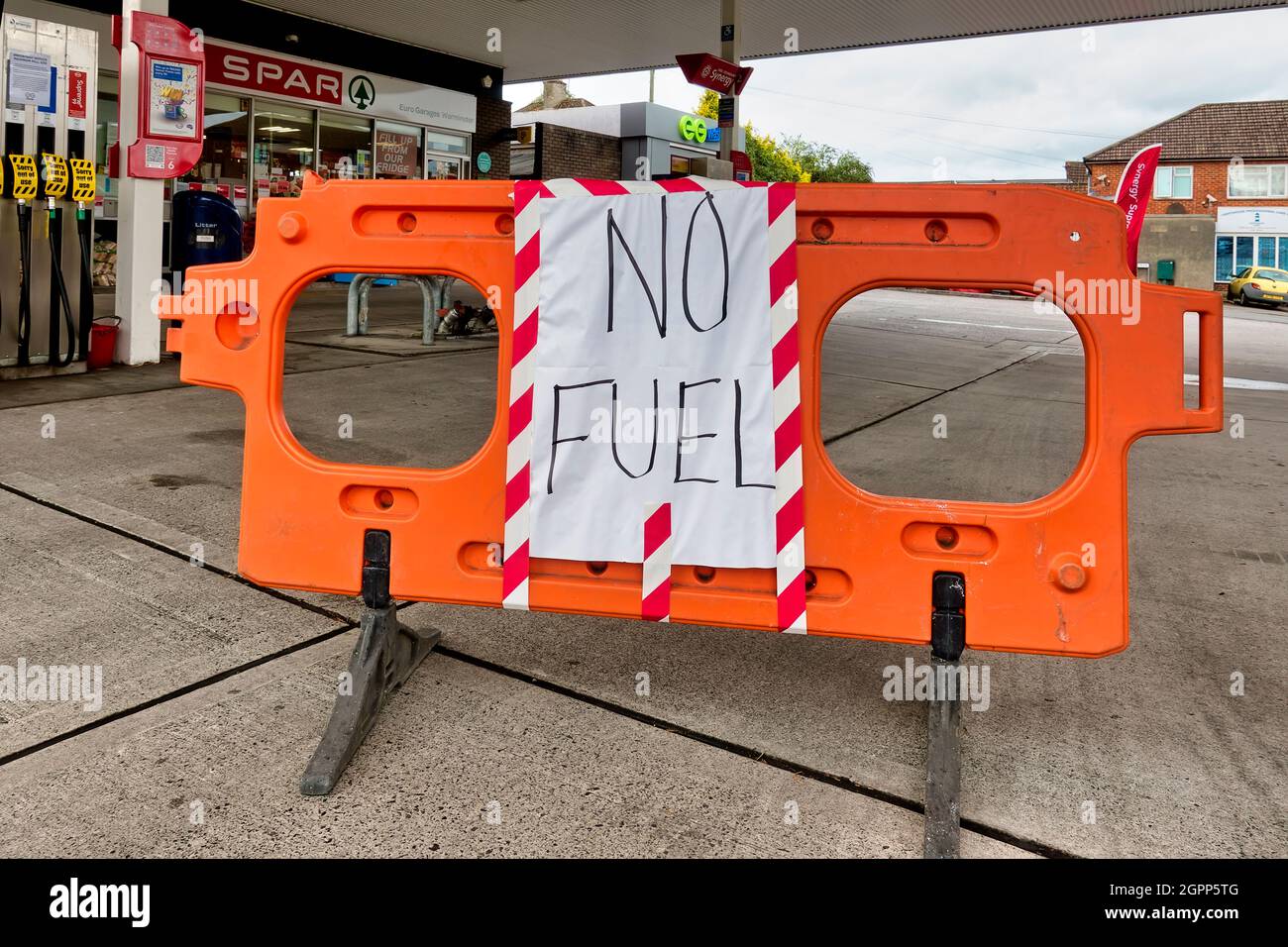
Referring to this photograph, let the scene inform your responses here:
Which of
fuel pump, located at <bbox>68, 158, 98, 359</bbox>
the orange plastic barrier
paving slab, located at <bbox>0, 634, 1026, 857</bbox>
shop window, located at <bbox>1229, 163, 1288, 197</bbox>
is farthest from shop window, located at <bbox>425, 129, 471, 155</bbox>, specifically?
shop window, located at <bbox>1229, 163, 1288, 197</bbox>

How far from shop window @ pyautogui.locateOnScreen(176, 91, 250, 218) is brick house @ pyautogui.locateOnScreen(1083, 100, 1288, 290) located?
3742cm

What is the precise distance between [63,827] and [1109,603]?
7.91ft

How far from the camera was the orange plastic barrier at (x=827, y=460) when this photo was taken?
2.53m

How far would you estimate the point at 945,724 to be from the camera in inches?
98.3

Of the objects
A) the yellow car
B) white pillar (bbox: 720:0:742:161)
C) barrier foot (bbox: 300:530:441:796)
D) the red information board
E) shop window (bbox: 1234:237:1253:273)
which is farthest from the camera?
shop window (bbox: 1234:237:1253:273)

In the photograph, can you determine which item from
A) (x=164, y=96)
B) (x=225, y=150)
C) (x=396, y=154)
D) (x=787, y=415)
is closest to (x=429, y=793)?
(x=787, y=415)

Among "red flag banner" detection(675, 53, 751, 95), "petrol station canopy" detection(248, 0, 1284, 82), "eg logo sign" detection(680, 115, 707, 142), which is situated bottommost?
"red flag banner" detection(675, 53, 751, 95)

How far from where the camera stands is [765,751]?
8.81 feet

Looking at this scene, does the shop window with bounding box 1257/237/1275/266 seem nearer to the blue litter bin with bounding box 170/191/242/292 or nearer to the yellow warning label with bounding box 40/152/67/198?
the blue litter bin with bounding box 170/191/242/292

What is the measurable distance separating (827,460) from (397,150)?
63.0ft

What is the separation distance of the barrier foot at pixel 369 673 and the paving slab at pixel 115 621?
52 cm

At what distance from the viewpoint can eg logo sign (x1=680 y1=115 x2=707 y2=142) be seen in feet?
106
